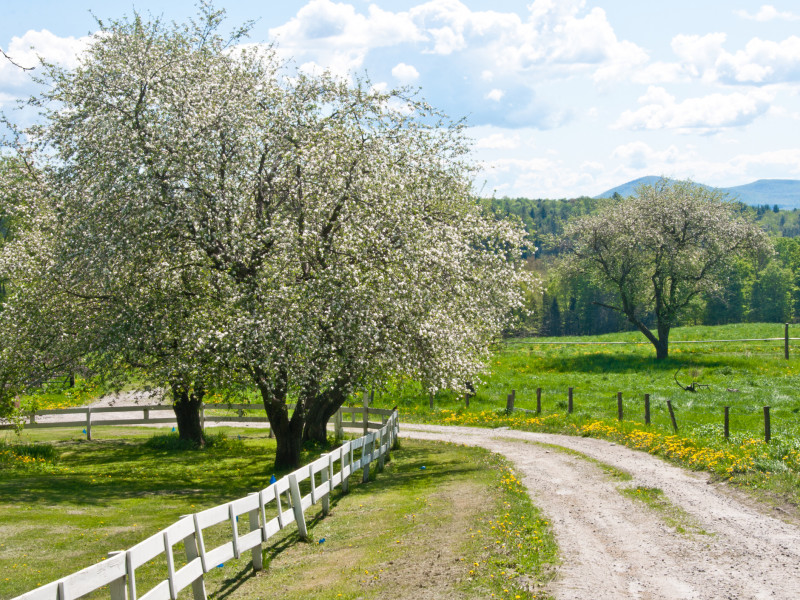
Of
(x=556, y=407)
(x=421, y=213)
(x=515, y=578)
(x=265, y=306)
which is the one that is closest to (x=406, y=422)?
(x=556, y=407)

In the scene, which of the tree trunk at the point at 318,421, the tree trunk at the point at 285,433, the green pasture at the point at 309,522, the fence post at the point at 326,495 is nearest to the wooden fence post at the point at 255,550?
the green pasture at the point at 309,522

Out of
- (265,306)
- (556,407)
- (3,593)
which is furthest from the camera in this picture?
(556,407)

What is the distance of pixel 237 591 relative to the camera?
1140 centimetres

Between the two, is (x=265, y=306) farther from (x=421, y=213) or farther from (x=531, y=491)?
(x=531, y=491)

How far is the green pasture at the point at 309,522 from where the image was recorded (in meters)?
11.2

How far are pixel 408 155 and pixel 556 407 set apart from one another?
61.6ft

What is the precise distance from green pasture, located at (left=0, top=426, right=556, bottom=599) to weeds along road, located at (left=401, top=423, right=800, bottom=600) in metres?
0.62

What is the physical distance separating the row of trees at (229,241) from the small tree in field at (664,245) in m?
36.3

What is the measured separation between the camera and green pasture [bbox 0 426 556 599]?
36.8ft

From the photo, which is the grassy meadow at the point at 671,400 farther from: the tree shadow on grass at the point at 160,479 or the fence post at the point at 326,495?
the fence post at the point at 326,495

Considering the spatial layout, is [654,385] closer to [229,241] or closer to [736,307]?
[229,241]

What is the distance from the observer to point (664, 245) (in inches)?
2180

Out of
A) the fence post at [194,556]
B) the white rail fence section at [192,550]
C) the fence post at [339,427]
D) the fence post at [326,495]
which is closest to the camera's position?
the white rail fence section at [192,550]

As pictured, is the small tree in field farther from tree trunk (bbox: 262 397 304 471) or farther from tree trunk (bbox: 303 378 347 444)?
tree trunk (bbox: 262 397 304 471)
